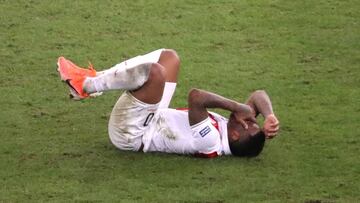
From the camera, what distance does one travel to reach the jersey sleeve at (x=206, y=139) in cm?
658

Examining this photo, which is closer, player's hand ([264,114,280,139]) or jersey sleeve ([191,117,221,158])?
player's hand ([264,114,280,139])

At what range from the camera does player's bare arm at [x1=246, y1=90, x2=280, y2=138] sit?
648 centimetres

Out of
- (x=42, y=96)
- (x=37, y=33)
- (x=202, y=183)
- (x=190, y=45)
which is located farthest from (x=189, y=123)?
(x=37, y=33)

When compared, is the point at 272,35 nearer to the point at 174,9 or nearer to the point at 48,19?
the point at 174,9

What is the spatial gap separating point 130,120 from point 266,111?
0.96 meters

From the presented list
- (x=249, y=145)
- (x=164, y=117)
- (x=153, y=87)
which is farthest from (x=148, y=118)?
(x=249, y=145)

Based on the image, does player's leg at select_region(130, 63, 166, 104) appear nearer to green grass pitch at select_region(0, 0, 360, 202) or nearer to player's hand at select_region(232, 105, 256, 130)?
green grass pitch at select_region(0, 0, 360, 202)

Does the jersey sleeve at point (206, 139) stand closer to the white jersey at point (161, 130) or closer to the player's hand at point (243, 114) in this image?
the white jersey at point (161, 130)

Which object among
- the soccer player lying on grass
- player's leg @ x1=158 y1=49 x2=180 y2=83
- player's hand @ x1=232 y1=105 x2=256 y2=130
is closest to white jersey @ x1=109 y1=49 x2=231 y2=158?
the soccer player lying on grass

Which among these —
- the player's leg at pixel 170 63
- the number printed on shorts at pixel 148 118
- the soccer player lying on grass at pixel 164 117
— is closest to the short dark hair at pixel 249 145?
the soccer player lying on grass at pixel 164 117

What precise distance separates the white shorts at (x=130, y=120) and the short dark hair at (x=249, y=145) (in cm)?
62

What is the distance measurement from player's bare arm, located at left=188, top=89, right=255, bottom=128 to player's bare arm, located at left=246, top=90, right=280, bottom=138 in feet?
0.41

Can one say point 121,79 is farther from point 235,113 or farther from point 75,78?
point 235,113

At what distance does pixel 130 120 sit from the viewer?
22.0 ft
